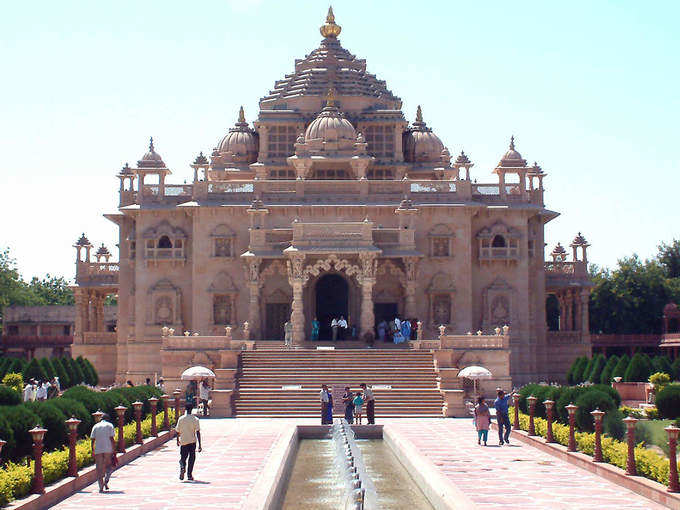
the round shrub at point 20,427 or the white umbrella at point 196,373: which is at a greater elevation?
the white umbrella at point 196,373

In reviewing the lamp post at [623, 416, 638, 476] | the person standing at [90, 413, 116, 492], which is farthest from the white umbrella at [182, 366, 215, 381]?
the lamp post at [623, 416, 638, 476]

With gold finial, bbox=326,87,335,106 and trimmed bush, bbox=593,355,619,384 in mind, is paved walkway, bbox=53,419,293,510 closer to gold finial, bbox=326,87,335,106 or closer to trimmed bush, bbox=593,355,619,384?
trimmed bush, bbox=593,355,619,384

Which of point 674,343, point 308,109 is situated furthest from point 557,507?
point 674,343

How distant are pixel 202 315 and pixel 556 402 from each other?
24.9 meters

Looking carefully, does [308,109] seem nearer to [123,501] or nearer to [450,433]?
[450,433]

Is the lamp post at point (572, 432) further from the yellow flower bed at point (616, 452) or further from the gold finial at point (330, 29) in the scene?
the gold finial at point (330, 29)

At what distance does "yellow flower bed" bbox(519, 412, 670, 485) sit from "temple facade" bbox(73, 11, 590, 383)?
65.0 ft

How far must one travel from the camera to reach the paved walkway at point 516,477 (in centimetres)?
1898

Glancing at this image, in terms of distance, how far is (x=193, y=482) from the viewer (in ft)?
70.7

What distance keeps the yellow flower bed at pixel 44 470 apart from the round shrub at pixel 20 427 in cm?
28

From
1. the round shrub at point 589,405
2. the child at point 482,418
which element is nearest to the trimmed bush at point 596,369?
the child at point 482,418

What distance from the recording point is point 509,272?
52938 mm

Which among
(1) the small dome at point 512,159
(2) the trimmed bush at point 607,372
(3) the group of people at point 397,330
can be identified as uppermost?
(1) the small dome at point 512,159

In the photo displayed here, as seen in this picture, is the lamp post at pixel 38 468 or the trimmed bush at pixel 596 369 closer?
the lamp post at pixel 38 468
